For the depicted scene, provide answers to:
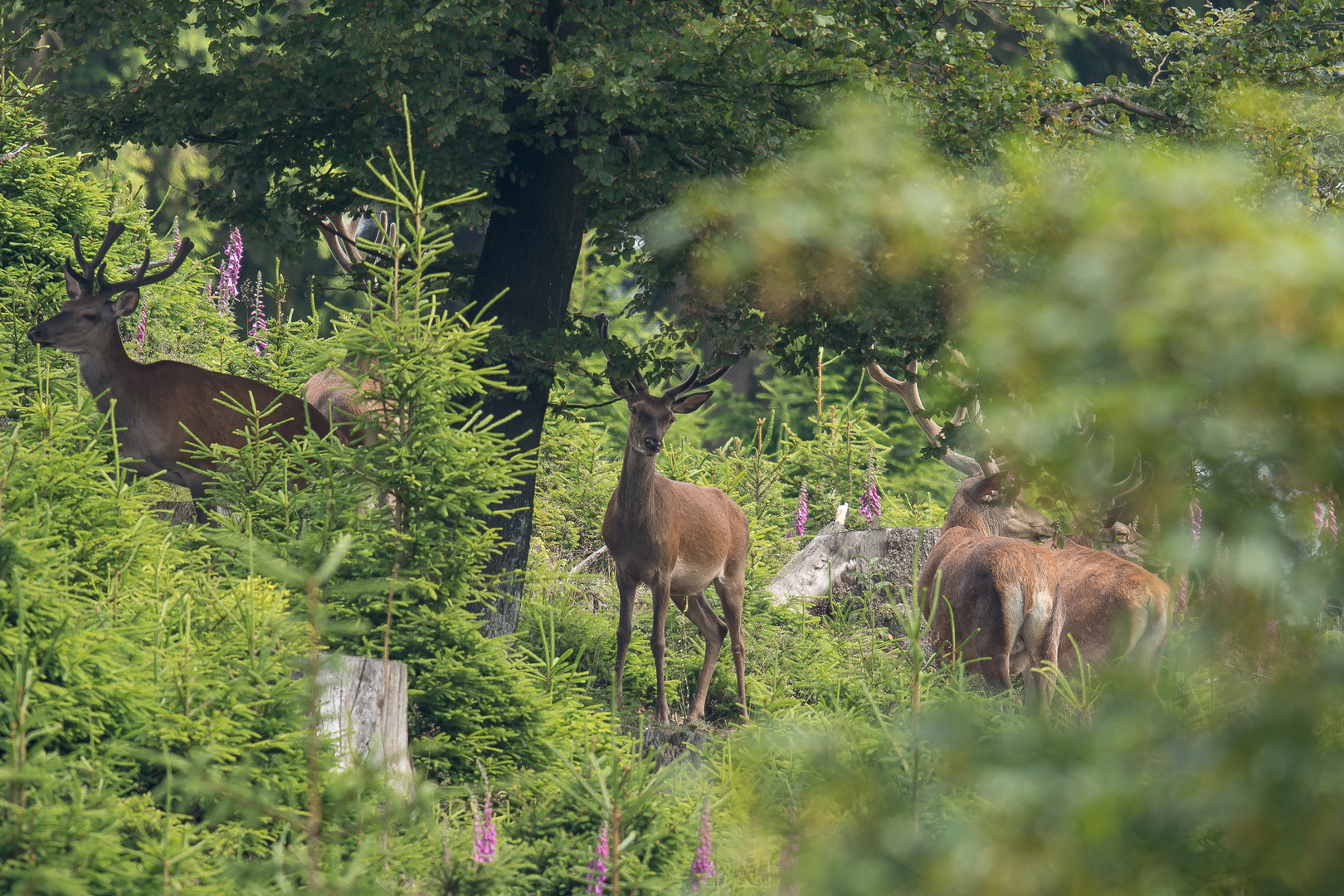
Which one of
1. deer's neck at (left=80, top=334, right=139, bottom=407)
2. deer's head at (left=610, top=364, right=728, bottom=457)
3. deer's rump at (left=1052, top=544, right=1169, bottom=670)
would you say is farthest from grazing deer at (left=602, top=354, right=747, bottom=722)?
deer's neck at (left=80, top=334, right=139, bottom=407)

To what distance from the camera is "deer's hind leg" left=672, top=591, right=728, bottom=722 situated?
30.2ft

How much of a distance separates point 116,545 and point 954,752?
4.10 metres

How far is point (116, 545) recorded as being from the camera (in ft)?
16.3

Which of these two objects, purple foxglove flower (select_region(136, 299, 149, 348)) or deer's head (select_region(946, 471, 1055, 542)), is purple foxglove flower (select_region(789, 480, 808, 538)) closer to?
deer's head (select_region(946, 471, 1055, 542))

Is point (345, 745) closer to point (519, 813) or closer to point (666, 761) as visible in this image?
point (519, 813)

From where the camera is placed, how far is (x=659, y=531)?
27.8 ft

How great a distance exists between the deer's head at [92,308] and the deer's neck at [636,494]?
334 centimetres

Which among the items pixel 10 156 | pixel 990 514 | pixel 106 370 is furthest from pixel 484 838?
pixel 10 156

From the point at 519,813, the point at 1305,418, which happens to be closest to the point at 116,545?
the point at 519,813

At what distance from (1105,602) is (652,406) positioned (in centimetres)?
344

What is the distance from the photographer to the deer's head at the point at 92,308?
8.46 metres

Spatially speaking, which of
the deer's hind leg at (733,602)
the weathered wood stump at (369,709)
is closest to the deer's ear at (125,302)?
the deer's hind leg at (733,602)

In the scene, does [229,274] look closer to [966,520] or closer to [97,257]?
[97,257]

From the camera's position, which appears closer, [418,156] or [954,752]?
[954,752]
